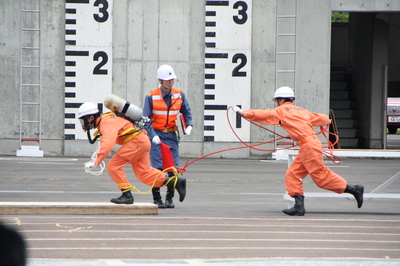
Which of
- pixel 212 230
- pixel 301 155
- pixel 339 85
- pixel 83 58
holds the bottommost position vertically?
pixel 212 230

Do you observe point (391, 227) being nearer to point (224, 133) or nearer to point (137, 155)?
point (137, 155)

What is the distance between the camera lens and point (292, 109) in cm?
767

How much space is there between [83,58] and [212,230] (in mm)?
12102

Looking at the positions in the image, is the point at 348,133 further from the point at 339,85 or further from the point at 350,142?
the point at 339,85

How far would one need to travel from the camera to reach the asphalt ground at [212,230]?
512 centimetres

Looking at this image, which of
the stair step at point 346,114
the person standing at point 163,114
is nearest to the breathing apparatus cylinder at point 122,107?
the person standing at point 163,114

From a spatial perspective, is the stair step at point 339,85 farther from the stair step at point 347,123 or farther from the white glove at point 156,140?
the white glove at point 156,140

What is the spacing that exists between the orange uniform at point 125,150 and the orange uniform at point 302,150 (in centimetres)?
132

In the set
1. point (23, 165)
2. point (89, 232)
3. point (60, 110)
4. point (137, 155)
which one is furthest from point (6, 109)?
point (89, 232)

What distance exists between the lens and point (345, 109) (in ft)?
78.7

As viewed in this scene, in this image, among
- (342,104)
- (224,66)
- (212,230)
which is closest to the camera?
(212,230)

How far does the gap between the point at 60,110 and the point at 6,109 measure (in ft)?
5.08

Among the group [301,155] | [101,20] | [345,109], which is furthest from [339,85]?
[301,155]

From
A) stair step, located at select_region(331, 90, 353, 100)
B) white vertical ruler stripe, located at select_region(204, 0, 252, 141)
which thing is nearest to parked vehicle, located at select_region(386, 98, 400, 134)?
stair step, located at select_region(331, 90, 353, 100)
